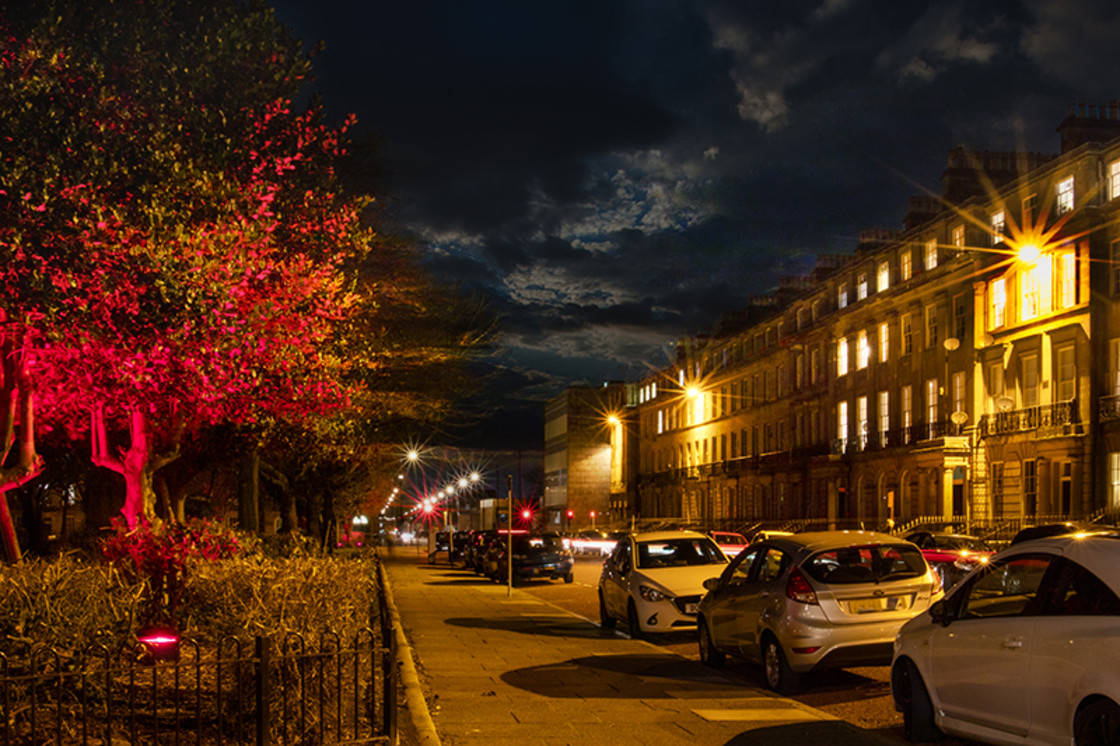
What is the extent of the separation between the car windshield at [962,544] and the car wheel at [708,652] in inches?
594

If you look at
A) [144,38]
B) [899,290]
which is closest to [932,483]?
[899,290]

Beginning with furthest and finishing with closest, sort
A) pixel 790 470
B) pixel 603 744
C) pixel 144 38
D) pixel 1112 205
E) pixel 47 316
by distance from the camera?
pixel 790 470
pixel 1112 205
pixel 144 38
pixel 47 316
pixel 603 744

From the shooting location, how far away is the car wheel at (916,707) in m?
8.93

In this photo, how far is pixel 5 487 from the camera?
42.9 ft

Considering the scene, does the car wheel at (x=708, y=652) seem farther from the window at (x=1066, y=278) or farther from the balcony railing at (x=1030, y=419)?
the window at (x=1066, y=278)

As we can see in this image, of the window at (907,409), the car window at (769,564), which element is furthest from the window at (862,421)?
the car window at (769,564)

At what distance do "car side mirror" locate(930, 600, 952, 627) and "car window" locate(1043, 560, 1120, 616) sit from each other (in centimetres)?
125

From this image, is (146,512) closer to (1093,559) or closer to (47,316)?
(47,316)

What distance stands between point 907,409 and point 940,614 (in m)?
42.7

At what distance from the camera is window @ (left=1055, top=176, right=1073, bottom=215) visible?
37.8m

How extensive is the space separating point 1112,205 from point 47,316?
32.7m

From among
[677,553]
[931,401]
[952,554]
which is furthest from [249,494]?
[931,401]

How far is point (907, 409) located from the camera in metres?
49.8

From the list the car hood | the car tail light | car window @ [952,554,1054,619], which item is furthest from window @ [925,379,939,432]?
car window @ [952,554,1054,619]
